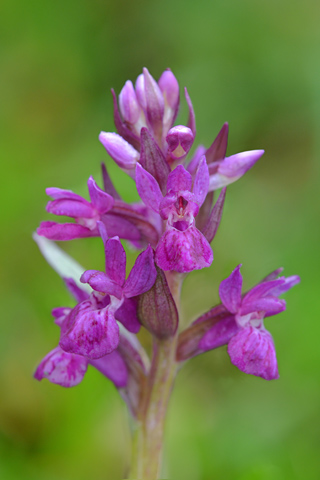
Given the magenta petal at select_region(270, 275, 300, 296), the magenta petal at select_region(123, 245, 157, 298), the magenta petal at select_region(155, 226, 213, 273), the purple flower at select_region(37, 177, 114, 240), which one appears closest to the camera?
the magenta petal at select_region(155, 226, 213, 273)

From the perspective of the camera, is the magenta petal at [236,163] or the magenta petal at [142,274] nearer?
the magenta petal at [142,274]

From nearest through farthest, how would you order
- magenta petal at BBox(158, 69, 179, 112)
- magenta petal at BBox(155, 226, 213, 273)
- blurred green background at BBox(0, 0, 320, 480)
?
magenta petal at BBox(155, 226, 213, 273), magenta petal at BBox(158, 69, 179, 112), blurred green background at BBox(0, 0, 320, 480)

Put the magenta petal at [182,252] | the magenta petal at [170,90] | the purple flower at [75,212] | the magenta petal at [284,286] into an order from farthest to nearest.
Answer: the magenta petal at [170,90]
the magenta petal at [284,286]
the purple flower at [75,212]
the magenta petal at [182,252]

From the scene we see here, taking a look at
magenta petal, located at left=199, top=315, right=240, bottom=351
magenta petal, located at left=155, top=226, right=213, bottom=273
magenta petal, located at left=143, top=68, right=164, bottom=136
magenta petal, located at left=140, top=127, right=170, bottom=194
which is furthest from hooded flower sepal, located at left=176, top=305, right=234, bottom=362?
magenta petal, located at left=143, top=68, right=164, bottom=136

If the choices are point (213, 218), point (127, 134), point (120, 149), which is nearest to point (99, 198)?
point (120, 149)

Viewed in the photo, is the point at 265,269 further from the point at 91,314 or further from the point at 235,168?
the point at 91,314

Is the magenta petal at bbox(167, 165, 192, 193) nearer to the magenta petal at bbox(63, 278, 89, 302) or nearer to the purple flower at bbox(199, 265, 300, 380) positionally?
the purple flower at bbox(199, 265, 300, 380)

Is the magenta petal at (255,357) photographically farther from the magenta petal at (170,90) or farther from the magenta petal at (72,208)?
the magenta petal at (170,90)

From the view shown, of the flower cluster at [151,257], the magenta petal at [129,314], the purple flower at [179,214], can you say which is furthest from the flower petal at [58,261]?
the purple flower at [179,214]
